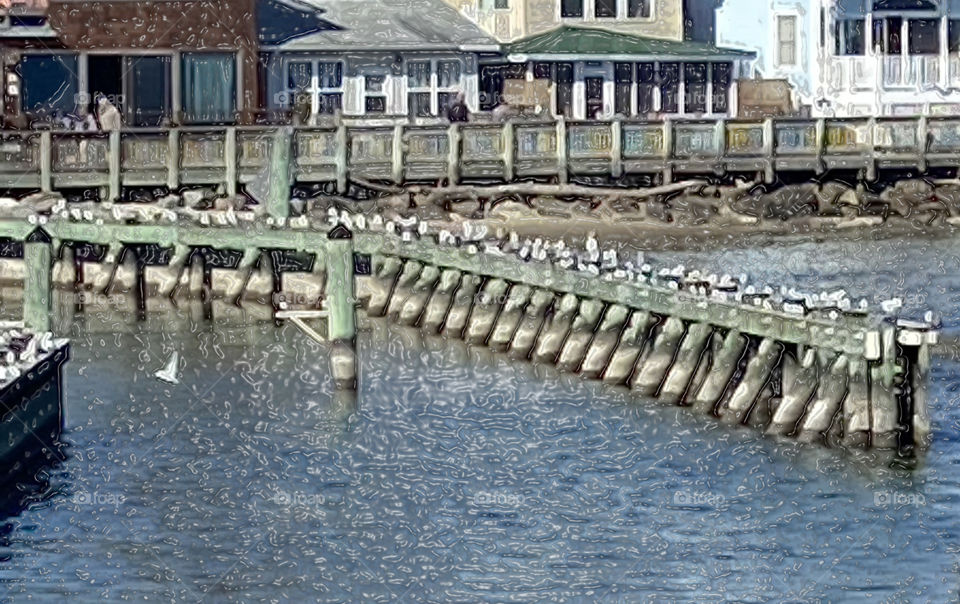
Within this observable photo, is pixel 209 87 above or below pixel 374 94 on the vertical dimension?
above

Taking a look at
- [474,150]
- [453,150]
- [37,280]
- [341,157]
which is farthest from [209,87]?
[37,280]

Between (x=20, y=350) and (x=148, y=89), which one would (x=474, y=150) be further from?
(x=20, y=350)

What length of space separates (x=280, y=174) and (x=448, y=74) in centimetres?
1798

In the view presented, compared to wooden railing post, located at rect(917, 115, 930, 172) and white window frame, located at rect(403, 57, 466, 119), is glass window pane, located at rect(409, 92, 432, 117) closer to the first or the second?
white window frame, located at rect(403, 57, 466, 119)

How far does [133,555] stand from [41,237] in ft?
23.0

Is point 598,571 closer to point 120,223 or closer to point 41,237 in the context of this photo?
point 41,237

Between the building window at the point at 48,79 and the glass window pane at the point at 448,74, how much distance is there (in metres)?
11.1

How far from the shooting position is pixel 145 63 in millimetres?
67875

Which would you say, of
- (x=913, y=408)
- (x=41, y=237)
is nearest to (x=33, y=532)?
(x=41, y=237)

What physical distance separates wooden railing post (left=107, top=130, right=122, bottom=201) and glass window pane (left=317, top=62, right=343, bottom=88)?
712 inches

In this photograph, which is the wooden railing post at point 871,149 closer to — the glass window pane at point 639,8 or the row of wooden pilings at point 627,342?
the glass window pane at point 639,8

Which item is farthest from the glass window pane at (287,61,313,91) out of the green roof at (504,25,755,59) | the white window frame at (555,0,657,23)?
the white window frame at (555,0,657,23)

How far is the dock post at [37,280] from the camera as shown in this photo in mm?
33156

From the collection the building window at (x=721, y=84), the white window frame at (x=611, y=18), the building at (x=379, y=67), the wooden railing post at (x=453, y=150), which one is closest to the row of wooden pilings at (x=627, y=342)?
the wooden railing post at (x=453, y=150)
